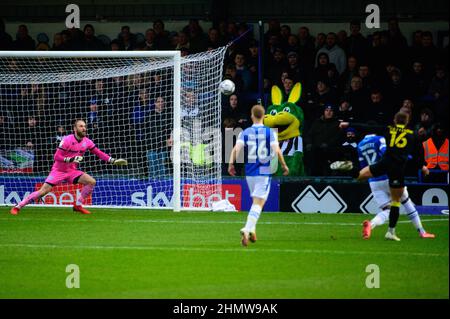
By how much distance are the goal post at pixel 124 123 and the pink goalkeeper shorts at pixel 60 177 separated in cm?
94

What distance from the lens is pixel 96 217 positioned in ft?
57.7

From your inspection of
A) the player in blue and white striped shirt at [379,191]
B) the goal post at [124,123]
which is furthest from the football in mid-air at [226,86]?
the player in blue and white striped shirt at [379,191]

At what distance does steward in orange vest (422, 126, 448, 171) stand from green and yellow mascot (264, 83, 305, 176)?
232 centimetres

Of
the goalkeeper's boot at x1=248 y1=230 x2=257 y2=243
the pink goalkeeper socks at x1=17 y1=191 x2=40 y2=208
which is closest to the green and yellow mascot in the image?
the pink goalkeeper socks at x1=17 y1=191 x2=40 y2=208

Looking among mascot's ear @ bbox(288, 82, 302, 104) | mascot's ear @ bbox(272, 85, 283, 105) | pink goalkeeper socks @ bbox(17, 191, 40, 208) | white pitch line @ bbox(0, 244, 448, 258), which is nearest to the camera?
white pitch line @ bbox(0, 244, 448, 258)

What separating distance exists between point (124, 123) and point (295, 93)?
3800 mm

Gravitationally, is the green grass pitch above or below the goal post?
below

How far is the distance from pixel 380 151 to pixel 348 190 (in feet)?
14.7

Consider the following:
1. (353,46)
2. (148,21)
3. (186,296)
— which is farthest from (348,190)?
(186,296)

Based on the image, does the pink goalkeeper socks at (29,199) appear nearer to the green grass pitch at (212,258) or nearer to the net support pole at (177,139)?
the green grass pitch at (212,258)

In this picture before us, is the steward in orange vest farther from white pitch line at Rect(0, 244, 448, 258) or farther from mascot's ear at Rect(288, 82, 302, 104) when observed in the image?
white pitch line at Rect(0, 244, 448, 258)

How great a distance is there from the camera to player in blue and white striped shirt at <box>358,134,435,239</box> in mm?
13992

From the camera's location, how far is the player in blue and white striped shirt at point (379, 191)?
13992 millimetres

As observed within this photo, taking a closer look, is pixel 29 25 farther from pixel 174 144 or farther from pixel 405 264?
pixel 405 264
